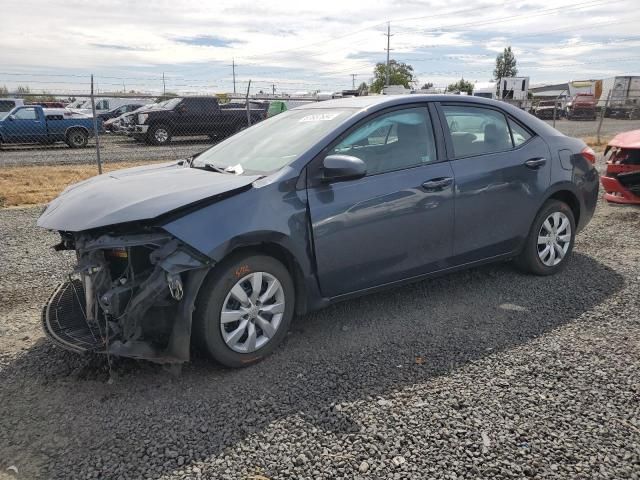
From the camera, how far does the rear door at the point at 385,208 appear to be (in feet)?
12.0

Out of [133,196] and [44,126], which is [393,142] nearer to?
[133,196]

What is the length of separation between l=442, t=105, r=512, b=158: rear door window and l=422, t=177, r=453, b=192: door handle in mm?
282

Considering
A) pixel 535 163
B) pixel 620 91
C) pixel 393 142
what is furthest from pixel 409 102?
A: pixel 620 91

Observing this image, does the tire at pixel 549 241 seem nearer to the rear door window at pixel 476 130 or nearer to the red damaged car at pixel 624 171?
the rear door window at pixel 476 130

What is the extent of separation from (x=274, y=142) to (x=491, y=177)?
1790 mm

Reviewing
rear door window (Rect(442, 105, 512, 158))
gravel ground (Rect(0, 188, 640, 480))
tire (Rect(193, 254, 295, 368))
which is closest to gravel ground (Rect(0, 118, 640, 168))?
rear door window (Rect(442, 105, 512, 158))

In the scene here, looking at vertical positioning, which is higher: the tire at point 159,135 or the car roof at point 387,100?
the car roof at point 387,100

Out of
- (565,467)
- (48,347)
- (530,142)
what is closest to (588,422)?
(565,467)

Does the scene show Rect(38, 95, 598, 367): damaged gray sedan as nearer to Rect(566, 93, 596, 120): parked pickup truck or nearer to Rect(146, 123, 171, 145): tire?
Rect(146, 123, 171, 145): tire

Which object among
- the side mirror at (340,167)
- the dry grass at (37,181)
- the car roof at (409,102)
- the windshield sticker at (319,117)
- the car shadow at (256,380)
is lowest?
the car shadow at (256,380)

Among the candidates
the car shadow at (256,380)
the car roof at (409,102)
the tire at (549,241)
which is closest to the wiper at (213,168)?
the car roof at (409,102)

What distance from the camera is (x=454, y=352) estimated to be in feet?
12.0

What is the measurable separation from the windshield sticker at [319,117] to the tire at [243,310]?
1.23 metres

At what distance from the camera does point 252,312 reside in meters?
3.40
